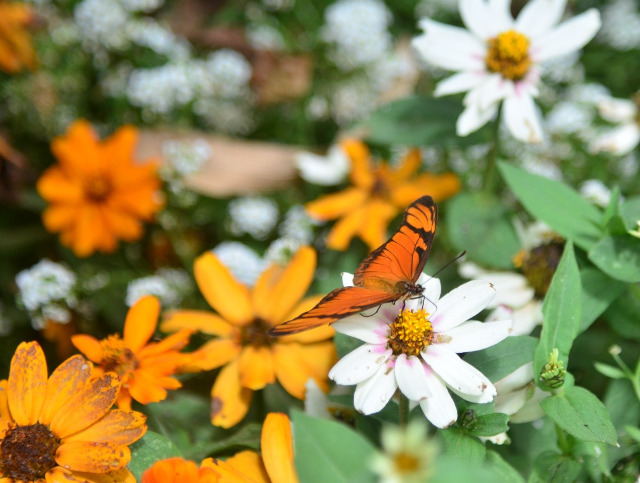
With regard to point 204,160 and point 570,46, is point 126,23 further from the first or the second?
point 570,46

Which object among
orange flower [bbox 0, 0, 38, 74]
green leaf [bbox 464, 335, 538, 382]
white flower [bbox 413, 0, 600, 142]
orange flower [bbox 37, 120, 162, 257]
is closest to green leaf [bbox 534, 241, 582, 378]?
green leaf [bbox 464, 335, 538, 382]

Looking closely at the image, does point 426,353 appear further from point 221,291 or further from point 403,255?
point 221,291

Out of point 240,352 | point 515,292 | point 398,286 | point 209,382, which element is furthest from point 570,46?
point 209,382

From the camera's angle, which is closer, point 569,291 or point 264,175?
point 569,291

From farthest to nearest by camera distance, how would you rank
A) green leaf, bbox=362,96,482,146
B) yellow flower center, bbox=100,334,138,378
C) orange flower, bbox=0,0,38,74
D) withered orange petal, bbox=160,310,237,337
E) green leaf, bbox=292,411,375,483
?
orange flower, bbox=0,0,38,74
green leaf, bbox=362,96,482,146
withered orange petal, bbox=160,310,237,337
yellow flower center, bbox=100,334,138,378
green leaf, bbox=292,411,375,483

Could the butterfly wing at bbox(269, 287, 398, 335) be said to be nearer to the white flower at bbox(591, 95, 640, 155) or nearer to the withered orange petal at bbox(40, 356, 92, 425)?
the withered orange petal at bbox(40, 356, 92, 425)

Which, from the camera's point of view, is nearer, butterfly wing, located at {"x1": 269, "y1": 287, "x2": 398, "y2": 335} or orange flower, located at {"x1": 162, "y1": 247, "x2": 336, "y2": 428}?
butterfly wing, located at {"x1": 269, "y1": 287, "x2": 398, "y2": 335}
